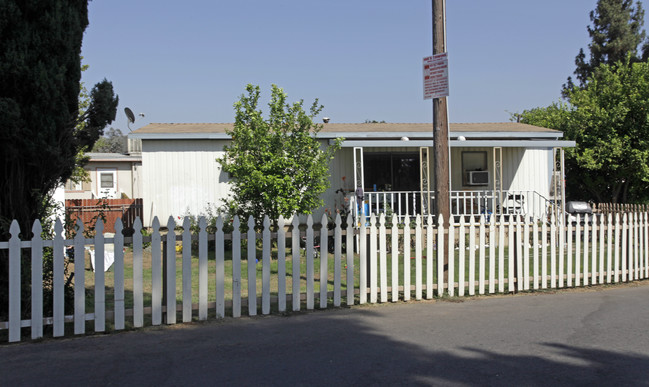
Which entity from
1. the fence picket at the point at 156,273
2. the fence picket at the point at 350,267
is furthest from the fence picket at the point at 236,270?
the fence picket at the point at 350,267

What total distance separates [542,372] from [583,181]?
19.1m

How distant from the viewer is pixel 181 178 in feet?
54.2

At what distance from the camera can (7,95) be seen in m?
5.74

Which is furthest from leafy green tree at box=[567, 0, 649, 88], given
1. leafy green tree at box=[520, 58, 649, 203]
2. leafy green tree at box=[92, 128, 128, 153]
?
leafy green tree at box=[92, 128, 128, 153]

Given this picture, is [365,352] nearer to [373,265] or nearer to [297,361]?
[297,361]

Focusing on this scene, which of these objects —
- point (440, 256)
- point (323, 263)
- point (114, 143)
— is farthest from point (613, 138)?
point (114, 143)

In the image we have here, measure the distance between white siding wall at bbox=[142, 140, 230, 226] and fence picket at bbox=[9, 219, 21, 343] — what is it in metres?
10.6

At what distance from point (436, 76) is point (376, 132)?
26.6ft

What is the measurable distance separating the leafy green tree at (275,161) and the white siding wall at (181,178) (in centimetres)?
374

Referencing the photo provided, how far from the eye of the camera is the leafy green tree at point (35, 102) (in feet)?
18.5

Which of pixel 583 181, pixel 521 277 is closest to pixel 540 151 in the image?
pixel 583 181

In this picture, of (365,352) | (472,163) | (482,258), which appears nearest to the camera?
(365,352)

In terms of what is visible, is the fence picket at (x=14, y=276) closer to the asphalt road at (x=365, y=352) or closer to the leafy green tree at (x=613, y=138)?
the asphalt road at (x=365, y=352)

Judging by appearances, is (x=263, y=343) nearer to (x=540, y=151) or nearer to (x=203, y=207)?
(x=203, y=207)
